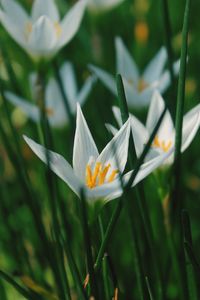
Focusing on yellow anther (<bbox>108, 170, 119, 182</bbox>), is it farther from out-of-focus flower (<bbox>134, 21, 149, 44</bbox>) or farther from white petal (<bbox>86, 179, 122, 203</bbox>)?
out-of-focus flower (<bbox>134, 21, 149, 44</bbox>)

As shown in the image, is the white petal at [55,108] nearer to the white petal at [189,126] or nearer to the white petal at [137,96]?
the white petal at [137,96]

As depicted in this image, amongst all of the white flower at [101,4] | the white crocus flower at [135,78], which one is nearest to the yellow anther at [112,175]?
the white crocus flower at [135,78]

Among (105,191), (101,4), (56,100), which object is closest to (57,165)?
(105,191)

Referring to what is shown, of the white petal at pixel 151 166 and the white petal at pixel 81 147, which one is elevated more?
the white petal at pixel 81 147

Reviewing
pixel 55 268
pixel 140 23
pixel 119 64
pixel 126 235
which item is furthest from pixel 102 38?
pixel 55 268

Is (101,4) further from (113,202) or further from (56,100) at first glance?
(113,202)

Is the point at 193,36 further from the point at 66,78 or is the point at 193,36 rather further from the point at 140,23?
the point at 66,78

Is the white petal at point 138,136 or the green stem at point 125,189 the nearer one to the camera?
the green stem at point 125,189
